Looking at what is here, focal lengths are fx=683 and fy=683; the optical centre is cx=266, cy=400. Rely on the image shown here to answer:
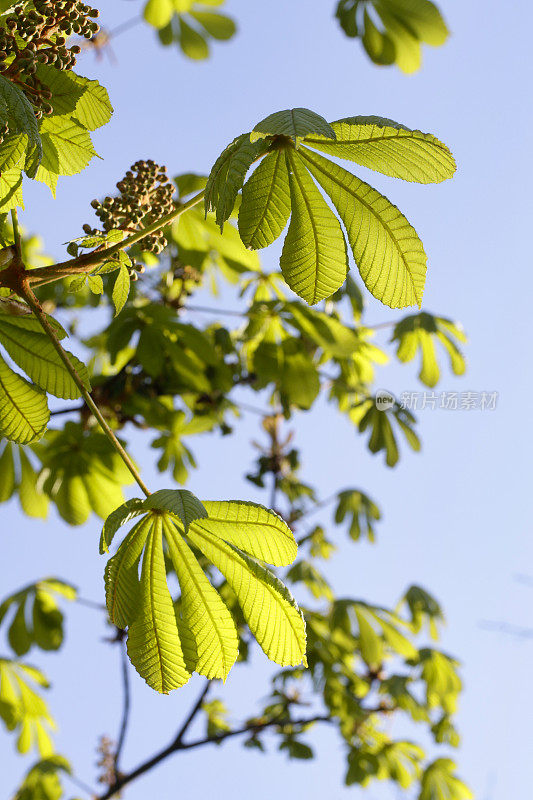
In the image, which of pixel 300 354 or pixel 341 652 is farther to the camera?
pixel 341 652

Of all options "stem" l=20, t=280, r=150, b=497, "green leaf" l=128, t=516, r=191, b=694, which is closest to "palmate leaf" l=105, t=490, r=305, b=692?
"green leaf" l=128, t=516, r=191, b=694

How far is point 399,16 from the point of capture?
90.8 inches

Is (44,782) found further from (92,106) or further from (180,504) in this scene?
(92,106)

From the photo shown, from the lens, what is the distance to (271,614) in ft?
2.80

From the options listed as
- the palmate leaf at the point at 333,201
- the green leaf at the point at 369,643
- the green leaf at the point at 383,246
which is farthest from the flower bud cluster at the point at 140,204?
the green leaf at the point at 369,643

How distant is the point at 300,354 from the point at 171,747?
4.55ft

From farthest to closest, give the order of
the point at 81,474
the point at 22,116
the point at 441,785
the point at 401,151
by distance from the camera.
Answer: the point at 441,785
the point at 81,474
the point at 401,151
the point at 22,116

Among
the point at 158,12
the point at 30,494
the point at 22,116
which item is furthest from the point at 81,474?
the point at 158,12

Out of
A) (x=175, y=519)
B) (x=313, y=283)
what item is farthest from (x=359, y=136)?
(x=175, y=519)

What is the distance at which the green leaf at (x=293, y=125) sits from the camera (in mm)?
707

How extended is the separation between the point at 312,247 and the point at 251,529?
37cm

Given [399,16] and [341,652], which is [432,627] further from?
[399,16]

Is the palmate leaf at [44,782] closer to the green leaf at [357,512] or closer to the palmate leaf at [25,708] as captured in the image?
the palmate leaf at [25,708]

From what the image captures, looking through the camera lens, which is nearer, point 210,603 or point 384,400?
point 210,603
